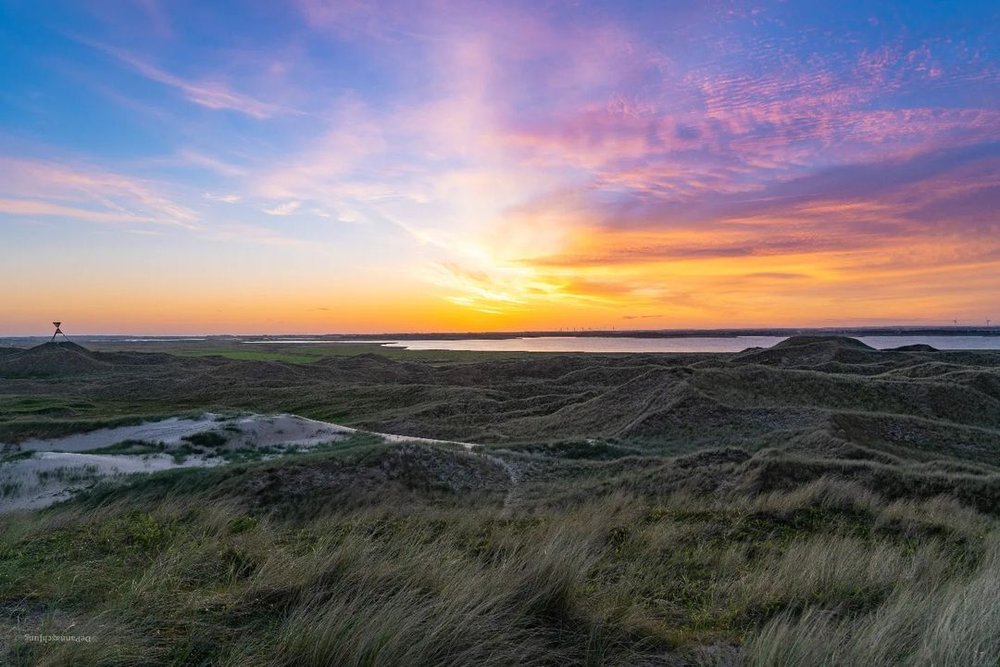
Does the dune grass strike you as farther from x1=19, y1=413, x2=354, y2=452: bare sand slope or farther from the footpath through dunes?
x1=19, y1=413, x2=354, y2=452: bare sand slope

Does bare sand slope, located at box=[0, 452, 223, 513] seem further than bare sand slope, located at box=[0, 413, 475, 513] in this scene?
No

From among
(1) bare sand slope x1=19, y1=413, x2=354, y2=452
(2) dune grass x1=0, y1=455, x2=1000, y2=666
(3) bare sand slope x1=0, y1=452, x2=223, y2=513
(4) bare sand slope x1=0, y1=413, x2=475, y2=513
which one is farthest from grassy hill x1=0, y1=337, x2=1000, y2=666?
(1) bare sand slope x1=19, y1=413, x2=354, y2=452

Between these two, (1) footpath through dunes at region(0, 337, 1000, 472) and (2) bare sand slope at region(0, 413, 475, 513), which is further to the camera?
(1) footpath through dunes at region(0, 337, 1000, 472)

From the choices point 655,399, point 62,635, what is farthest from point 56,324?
point 62,635

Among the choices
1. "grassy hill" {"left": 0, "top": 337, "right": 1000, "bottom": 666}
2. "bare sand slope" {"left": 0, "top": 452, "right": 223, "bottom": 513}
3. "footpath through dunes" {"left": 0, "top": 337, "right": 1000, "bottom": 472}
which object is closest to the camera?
"grassy hill" {"left": 0, "top": 337, "right": 1000, "bottom": 666}

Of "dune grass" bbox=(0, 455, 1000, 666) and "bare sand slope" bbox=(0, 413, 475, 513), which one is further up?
"dune grass" bbox=(0, 455, 1000, 666)

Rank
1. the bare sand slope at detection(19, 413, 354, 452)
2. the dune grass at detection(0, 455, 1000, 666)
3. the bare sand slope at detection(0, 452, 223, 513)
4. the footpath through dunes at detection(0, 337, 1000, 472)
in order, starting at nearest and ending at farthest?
the dune grass at detection(0, 455, 1000, 666)
the bare sand slope at detection(0, 452, 223, 513)
the footpath through dunes at detection(0, 337, 1000, 472)
the bare sand slope at detection(19, 413, 354, 452)

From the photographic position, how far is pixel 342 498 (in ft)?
49.1

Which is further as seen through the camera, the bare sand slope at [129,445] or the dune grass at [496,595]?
the bare sand slope at [129,445]

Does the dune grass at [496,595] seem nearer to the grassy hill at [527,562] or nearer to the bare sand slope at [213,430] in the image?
the grassy hill at [527,562]

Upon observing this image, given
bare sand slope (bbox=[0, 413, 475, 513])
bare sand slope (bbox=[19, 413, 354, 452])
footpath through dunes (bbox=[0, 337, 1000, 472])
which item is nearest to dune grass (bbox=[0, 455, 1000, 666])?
bare sand slope (bbox=[0, 413, 475, 513])

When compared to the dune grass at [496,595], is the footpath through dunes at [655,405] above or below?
below

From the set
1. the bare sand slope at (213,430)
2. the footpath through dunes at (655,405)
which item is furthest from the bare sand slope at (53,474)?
the footpath through dunes at (655,405)

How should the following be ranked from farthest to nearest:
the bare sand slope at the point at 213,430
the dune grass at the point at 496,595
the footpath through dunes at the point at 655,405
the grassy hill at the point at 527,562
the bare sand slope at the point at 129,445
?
the bare sand slope at the point at 213,430
the footpath through dunes at the point at 655,405
the bare sand slope at the point at 129,445
the grassy hill at the point at 527,562
the dune grass at the point at 496,595
